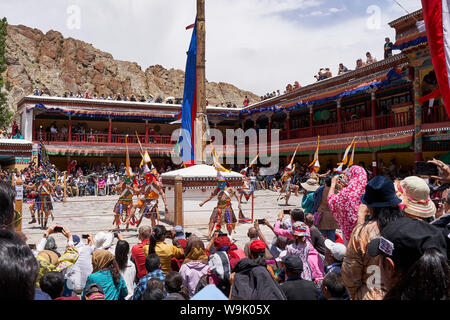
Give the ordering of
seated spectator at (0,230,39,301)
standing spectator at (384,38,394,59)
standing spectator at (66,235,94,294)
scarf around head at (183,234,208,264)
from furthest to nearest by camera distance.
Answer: standing spectator at (384,38,394,59), scarf around head at (183,234,208,264), standing spectator at (66,235,94,294), seated spectator at (0,230,39,301)

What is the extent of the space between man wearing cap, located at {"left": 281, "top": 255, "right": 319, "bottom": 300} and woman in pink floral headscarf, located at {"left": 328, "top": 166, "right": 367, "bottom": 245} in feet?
3.75

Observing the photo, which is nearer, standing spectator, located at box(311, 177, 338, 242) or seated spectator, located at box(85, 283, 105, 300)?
seated spectator, located at box(85, 283, 105, 300)

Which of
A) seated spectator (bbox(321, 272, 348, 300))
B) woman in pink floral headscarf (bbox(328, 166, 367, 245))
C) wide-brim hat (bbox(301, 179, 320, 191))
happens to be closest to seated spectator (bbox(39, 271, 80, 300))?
seated spectator (bbox(321, 272, 348, 300))

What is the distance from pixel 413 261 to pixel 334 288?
1.06 metres

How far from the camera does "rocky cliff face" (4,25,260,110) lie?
2454 inches

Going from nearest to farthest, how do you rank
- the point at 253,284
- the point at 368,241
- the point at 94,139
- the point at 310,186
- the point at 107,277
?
1. the point at 368,241
2. the point at 253,284
3. the point at 107,277
4. the point at 310,186
5. the point at 94,139

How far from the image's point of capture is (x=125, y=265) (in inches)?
162

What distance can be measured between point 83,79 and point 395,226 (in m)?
74.4

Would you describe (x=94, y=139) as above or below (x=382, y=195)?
above

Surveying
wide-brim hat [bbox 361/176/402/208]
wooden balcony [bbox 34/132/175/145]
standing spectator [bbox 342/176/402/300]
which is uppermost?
wooden balcony [bbox 34/132/175/145]

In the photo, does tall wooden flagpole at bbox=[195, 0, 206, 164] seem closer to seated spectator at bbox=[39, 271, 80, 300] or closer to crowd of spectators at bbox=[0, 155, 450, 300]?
crowd of spectators at bbox=[0, 155, 450, 300]

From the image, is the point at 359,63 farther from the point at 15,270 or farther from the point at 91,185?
the point at 15,270

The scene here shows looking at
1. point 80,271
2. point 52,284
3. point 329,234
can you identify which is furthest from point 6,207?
point 329,234

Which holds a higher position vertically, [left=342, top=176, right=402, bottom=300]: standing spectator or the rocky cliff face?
the rocky cliff face
